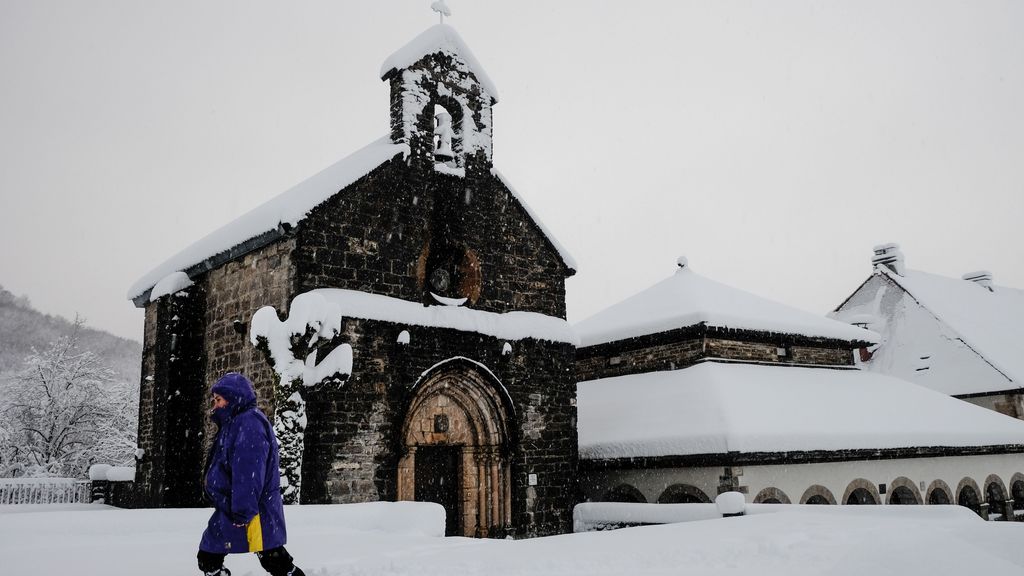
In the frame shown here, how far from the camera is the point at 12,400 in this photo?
31.3 meters

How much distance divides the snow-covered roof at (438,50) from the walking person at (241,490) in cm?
1024

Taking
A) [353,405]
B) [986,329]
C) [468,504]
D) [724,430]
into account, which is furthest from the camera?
[986,329]

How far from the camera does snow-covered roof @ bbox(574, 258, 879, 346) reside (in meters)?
19.5

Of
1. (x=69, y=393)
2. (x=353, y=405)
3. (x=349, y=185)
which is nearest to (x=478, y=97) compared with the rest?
(x=349, y=185)

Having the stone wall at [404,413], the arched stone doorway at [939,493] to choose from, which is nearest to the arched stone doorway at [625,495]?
the stone wall at [404,413]

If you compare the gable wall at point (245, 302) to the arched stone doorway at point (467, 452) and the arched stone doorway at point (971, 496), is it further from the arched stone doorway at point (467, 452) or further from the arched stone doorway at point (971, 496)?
the arched stone doorway at point (971, 496)

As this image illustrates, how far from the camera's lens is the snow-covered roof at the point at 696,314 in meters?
19.5

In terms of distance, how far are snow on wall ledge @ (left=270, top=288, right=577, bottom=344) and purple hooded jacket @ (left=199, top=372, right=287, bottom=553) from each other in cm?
662

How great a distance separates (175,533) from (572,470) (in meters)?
8.84

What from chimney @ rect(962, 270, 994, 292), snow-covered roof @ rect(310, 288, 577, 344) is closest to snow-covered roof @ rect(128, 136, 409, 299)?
snow-covered roof @ rect(310, 288, 577, 344)

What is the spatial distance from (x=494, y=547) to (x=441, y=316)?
22.5 ft

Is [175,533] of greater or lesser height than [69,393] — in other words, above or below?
below

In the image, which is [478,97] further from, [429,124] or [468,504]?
[468,504]

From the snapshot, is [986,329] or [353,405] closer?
[353,405]
